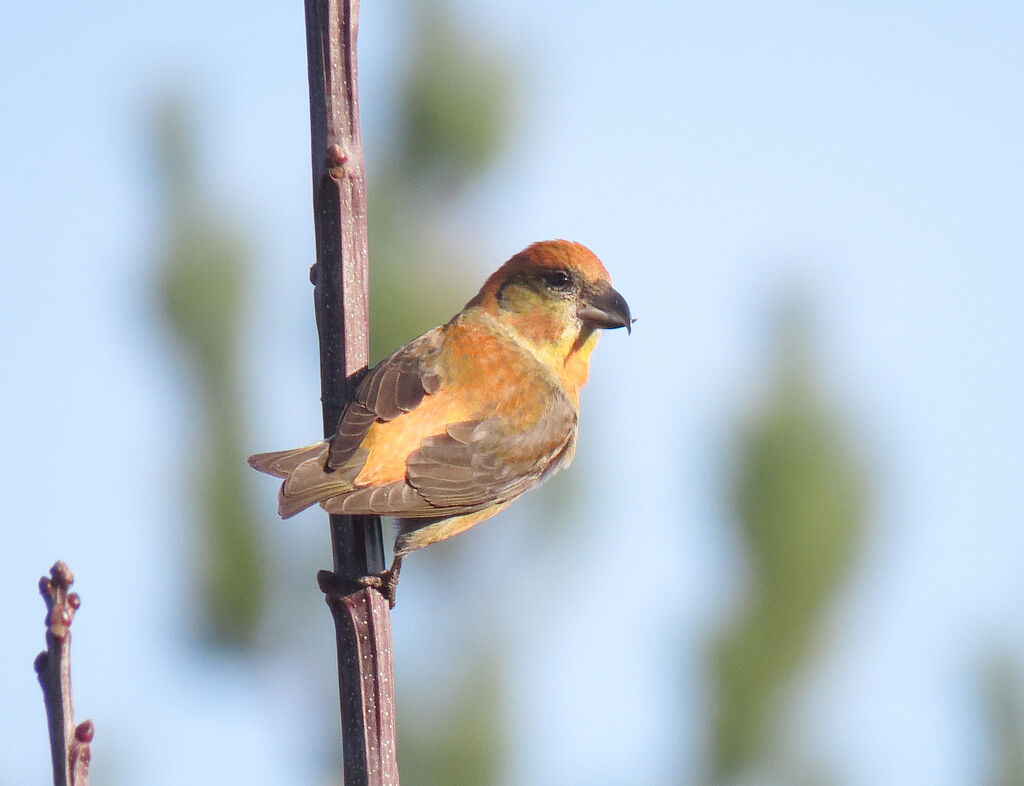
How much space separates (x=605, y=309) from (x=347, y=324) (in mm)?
1727

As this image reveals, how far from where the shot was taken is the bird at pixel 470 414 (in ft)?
9.59

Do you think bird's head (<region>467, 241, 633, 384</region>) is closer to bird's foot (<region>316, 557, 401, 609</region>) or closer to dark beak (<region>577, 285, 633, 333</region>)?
dark beak (<region>577, 285, 633, 333</region>)

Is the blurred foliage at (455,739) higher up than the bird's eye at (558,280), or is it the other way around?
the bird's eye at (558,280)

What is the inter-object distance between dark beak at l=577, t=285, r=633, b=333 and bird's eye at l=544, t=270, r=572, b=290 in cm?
7

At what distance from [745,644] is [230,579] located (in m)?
3.63

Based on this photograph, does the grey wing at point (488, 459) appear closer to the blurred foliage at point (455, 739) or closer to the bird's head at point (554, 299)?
the bird's head at point (554, 299)

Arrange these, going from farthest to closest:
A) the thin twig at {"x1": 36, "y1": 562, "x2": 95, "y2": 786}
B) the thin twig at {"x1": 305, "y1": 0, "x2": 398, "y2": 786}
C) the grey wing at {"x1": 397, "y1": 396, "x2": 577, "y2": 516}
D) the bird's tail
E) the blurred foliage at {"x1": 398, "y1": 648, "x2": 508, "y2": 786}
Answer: the blurred foliage at {"x1": 398, "y1": 648, "x2": 508, "y2": 786} < the grey wing at {"x1": 397, "y1": 396, "x2": 577, "y2": 516} < the bird's tail < the thin twig at {"x1": 305, "y1": 0, "x2": 398, "y2": 786} < the thin twig at {"x1": 36, "y1": 562, "x2": 95, "y2": 786}

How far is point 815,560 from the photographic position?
7258 millimetres

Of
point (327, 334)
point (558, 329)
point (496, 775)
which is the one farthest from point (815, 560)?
point (327, 334)

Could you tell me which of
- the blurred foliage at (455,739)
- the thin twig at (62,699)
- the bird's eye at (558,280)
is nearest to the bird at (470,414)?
the bird's eye at (558,280)

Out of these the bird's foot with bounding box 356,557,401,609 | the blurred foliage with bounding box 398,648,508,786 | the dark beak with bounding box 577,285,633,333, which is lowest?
the blurred foliage with bounding box 398,648,508,786

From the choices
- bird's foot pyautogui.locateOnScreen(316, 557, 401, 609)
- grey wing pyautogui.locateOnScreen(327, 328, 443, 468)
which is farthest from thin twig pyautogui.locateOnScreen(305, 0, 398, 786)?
grey wing pyautogui.locateOnScreen(327, 328, 443, 468)

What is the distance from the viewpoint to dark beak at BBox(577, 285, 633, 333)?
13.1 feet

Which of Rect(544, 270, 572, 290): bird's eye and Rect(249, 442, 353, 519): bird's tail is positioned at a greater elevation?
Rect(544, 270, 572, 290): bird's eye
